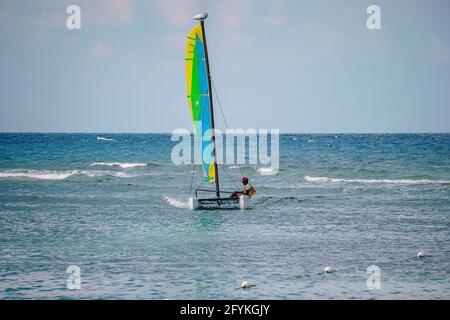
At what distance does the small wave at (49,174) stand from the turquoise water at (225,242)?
9546 millimetres

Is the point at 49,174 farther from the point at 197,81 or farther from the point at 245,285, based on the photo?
the point at 245,285

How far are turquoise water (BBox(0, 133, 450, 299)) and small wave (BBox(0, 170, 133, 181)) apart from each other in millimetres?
9546

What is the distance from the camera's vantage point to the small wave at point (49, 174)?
195 ft

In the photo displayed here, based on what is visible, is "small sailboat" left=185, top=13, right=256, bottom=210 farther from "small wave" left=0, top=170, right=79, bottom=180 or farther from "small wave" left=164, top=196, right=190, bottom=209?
"small wave" left=0, top=170, right=79, bottom=180

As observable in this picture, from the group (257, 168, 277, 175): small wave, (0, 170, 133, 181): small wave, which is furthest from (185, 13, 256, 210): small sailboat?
(257, 168, 277, 175): small wave

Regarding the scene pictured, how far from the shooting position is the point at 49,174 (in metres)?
62.6

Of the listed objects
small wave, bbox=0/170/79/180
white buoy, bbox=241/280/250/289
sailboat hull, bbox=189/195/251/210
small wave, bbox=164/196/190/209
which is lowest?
small wave, bbox=0/170/79/180

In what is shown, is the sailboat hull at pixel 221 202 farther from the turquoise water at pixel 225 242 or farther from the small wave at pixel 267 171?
the small wave at pixel 267 171

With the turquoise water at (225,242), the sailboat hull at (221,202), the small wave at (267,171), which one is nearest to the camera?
the turquoise water at (225,242)

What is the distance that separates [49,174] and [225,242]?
136 feet

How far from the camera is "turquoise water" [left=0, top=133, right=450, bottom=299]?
1855cm

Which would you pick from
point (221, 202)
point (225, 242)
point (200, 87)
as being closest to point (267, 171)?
point (221, 202)

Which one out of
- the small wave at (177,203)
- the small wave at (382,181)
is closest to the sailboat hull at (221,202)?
the small wave at (177,203)
